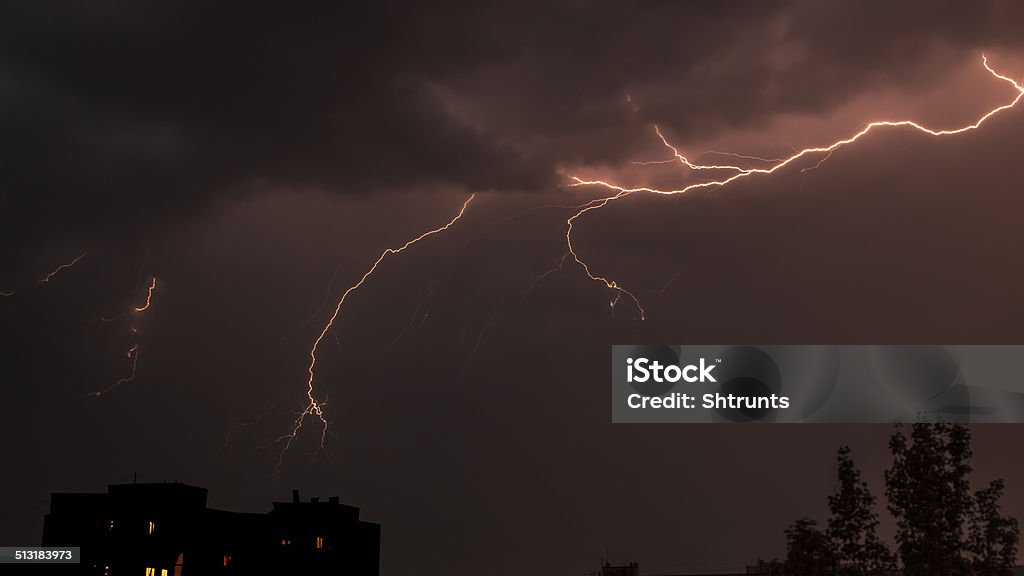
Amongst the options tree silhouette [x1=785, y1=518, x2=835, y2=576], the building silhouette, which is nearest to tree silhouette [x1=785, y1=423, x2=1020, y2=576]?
tree silhouette [x1=785, y1=518, x2=835, y2=576]

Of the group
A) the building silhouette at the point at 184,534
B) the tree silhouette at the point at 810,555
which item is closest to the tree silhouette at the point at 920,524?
the tree silhouette at the point at 810,555

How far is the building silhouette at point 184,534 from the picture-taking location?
3506cm

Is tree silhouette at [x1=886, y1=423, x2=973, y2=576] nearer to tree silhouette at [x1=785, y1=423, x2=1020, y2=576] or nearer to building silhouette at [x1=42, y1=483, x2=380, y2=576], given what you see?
tree silhouette at [x1=785, y1=423, x2=1020, y2=576]

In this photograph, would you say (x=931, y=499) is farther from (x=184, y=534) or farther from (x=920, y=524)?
(x=184, y=534)

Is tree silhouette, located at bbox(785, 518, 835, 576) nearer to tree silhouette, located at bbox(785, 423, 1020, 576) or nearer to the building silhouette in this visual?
tree silhouette, located at bbox(785, 423, 1020, 576)

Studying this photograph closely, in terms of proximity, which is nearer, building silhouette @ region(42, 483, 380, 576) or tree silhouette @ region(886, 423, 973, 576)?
tree silhouette @ region(886, 423, 973, 576)

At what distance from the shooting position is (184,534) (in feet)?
117

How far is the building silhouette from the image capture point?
115 feet

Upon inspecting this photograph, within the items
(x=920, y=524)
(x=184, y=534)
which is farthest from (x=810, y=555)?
(x=184, y=534)

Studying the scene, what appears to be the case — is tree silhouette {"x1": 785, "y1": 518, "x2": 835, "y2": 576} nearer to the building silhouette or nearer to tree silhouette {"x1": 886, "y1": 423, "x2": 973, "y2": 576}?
tree silhouette {"x1": 886, "y1": 423, "x2": 973, "y2": 576}

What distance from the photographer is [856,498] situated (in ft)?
50.7

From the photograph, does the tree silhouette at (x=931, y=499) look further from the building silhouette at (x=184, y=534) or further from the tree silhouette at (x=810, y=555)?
the building silhouette at (x=184, y=534)

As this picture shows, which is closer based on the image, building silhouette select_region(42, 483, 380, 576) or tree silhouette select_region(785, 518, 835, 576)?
tree silhouette select_region(785, 518, 835, 576)

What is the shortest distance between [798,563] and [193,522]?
25.3m
